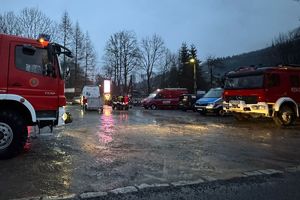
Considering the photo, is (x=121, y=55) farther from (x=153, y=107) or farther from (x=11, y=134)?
(x=11, y=134)

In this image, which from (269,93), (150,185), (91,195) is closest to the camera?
(91,195)

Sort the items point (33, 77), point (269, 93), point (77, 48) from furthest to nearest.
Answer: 1. point (77, 48)
2. point (269, 93)
3. point (33, 77)

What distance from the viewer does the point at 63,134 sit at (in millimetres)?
14883

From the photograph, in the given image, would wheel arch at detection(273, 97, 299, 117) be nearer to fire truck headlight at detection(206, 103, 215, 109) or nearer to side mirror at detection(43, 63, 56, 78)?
fire truck headlight at detection(206, 103, 215, 109)

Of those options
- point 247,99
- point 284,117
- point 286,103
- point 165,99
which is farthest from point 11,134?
point 165,99

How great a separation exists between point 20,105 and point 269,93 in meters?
12.4

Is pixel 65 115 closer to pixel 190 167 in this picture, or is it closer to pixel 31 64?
pixel 31 64

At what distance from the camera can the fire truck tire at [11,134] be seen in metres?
9.59

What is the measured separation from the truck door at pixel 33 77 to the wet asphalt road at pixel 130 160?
1.35 meters

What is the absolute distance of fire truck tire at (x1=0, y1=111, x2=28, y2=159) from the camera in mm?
9594

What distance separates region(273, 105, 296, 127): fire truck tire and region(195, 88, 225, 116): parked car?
24.8ft

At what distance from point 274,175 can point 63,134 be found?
8.87 m

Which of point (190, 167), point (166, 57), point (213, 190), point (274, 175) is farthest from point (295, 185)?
point (166, 57)

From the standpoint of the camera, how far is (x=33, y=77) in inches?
403
